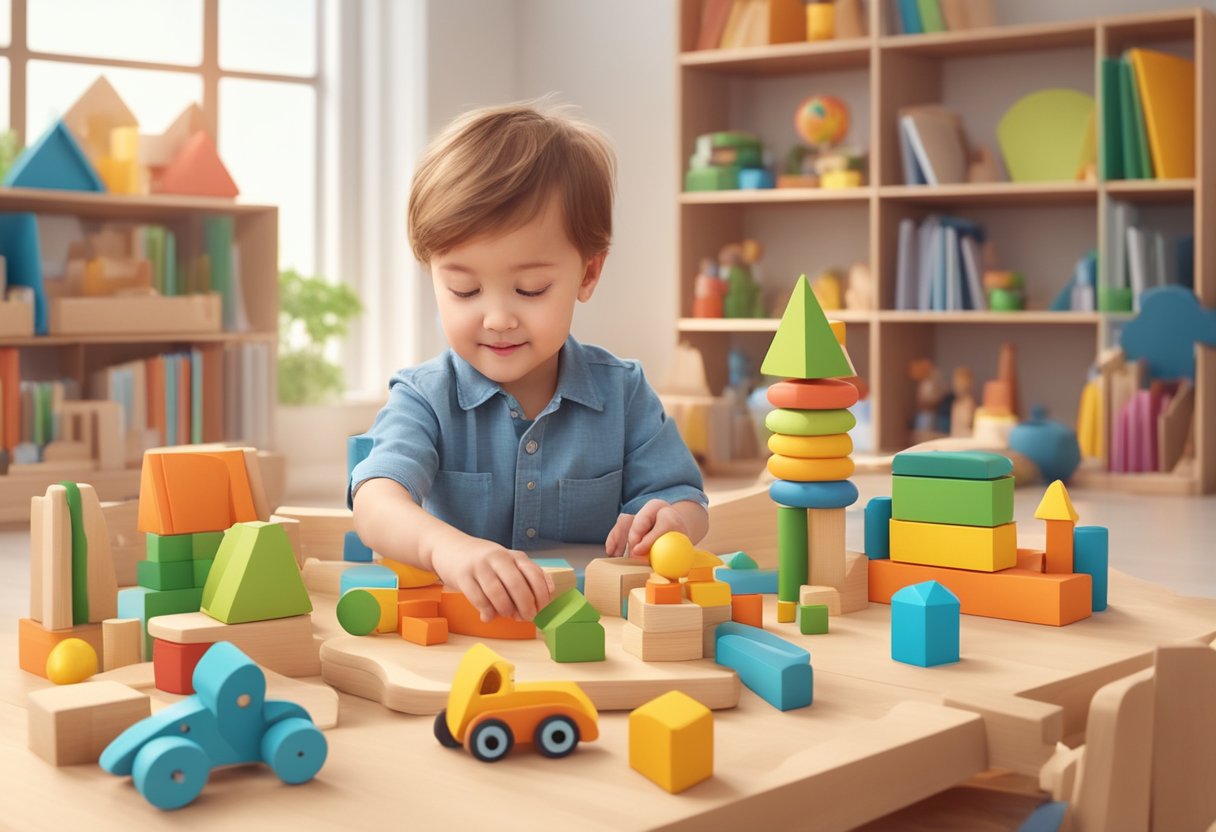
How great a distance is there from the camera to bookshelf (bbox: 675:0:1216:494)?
3.31 m

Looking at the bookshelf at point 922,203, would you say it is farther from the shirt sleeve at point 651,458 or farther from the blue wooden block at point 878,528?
the blue wooden block at point 878,528

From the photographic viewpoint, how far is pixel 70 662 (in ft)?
2.99

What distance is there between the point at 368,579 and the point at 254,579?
0.19 meters

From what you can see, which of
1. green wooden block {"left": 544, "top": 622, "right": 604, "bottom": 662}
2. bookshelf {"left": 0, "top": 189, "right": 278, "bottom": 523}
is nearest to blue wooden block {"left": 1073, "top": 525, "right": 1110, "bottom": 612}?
green wooden block {"left": 544, "top": 622, "right": 604, "bottom": 662}

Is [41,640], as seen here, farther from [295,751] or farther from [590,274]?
[590,274]

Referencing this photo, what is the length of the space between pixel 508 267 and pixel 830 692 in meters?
0.49

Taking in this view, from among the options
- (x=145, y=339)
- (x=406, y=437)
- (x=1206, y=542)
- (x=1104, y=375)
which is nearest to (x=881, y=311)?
(x=1104, y=375)

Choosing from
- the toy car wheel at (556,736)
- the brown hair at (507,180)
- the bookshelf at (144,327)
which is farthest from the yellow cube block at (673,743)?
the bookshelf at (144,327)

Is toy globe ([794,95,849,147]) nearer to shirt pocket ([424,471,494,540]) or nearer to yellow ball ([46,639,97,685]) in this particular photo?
shirt pocket ([424,471,494,540])

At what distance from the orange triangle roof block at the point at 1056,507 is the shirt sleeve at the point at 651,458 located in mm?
323

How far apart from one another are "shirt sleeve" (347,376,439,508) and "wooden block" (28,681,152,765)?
0.45 m

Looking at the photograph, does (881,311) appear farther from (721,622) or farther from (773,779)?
(773,779)

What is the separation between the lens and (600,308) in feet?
14.5

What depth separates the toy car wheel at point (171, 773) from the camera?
0.65 meters
